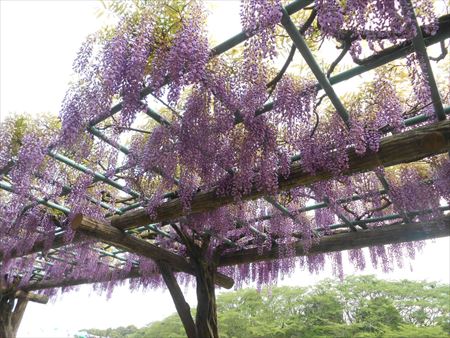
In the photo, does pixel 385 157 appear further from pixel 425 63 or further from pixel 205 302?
pixel 205 302

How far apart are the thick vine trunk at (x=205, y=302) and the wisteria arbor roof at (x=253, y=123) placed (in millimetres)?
671

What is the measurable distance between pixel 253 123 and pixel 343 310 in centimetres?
597

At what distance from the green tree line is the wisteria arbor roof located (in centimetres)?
323

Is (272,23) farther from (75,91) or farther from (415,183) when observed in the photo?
(415,183)

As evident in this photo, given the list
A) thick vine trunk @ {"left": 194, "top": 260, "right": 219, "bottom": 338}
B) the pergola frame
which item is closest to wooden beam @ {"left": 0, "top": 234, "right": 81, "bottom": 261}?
the pergola frame

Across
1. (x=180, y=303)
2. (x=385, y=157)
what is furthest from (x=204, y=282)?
(x=385, y=157)

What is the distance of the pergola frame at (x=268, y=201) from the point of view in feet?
5.88

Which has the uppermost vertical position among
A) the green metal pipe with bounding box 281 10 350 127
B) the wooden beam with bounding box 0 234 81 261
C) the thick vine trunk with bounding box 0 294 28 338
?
the green metal pipe with bounding box 281 10 350 127

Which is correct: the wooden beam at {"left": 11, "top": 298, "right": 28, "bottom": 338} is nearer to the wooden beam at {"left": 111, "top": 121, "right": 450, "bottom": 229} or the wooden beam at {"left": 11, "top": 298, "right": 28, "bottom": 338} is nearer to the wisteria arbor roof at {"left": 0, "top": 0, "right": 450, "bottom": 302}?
the wisteria arbor roof at {"left": 0, "top": 0, "right": 450, "bottom": 302}

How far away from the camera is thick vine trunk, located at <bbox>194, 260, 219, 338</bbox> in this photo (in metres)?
3.90

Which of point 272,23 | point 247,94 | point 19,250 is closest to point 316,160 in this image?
point 247,94

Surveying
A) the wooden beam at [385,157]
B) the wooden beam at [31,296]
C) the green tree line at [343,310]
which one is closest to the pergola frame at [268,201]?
the wooden beam at [385,157]

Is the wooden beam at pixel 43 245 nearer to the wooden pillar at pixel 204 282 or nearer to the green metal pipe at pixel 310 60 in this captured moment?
the wooden pillar at pixel 204 282

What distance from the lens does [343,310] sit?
22.7ft
